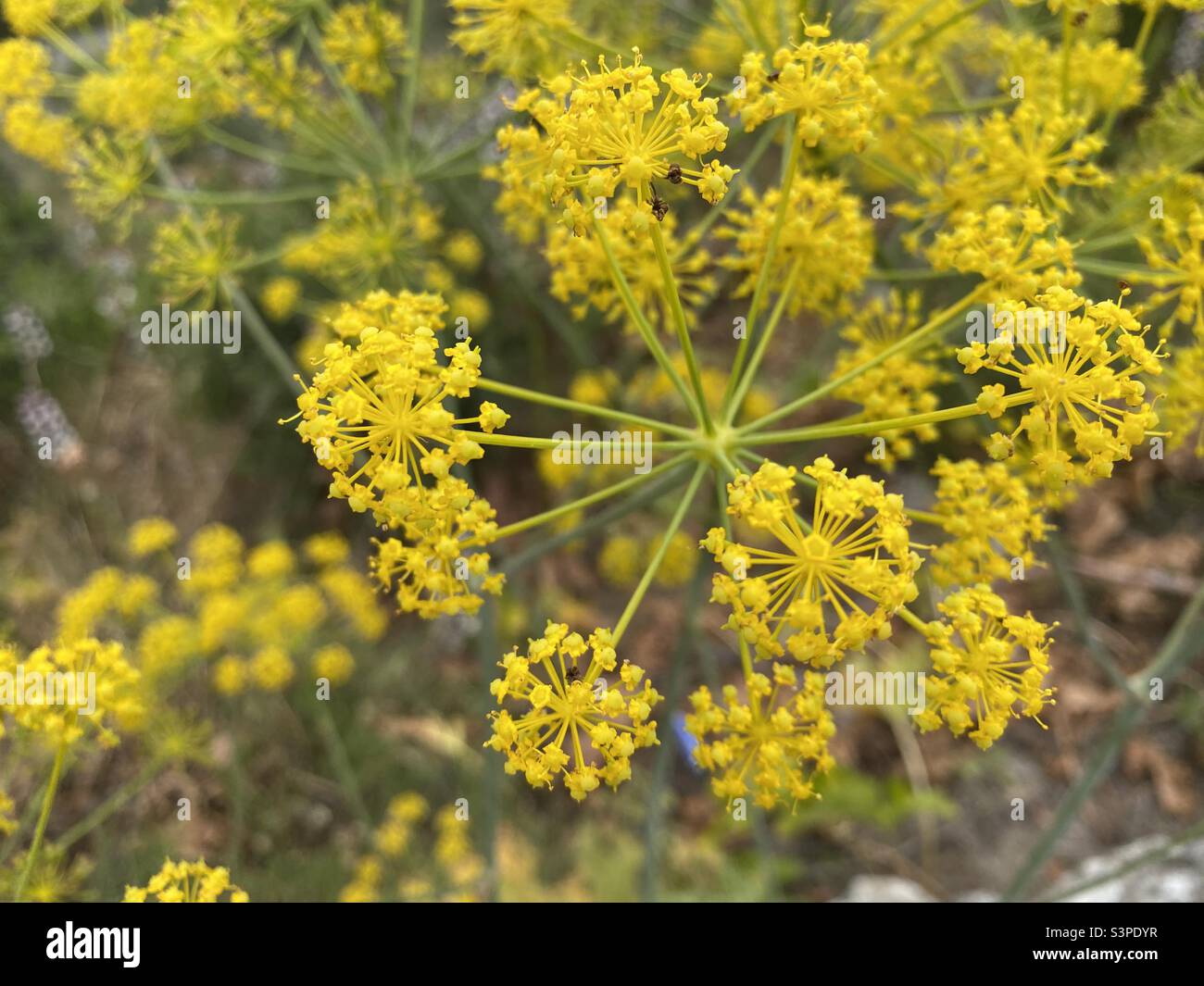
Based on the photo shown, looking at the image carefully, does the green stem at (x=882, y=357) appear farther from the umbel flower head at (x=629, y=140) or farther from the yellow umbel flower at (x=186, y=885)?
the yellow umbel flower at (x=186, y=885)

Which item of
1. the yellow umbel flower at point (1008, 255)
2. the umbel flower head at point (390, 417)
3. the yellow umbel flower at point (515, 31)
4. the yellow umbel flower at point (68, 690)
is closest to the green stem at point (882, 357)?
the yellow umbel flower at point (1008, 255)

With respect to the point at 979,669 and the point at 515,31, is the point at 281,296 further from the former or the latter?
the point at 979,669

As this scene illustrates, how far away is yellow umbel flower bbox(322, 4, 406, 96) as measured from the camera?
320cm

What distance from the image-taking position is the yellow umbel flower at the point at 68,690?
7.66 feet

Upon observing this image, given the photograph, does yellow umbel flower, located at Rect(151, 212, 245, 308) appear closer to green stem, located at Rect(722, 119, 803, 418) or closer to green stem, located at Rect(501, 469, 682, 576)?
green stem, located at Rect(501, 469, 682, 576)

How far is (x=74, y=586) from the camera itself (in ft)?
20.7

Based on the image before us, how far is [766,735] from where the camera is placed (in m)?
2.04

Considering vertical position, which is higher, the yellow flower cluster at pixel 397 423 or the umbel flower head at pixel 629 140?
the umbel flower head at pixel 629 140

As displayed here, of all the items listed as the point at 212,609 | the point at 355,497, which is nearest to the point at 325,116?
the point at 355,497

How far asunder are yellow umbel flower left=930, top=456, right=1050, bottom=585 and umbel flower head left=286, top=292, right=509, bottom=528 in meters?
1.28

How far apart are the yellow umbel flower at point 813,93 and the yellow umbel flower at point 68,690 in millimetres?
2512

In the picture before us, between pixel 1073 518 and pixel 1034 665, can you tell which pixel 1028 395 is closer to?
pixel 1034 665
